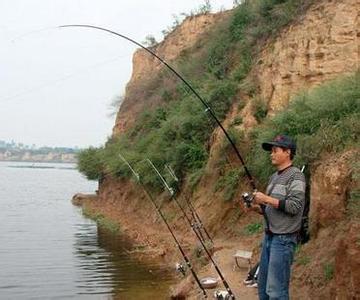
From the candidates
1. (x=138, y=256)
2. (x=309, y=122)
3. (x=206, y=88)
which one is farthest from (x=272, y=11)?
(x=138, y=256)

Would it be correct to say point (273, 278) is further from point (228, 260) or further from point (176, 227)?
point (176, 227)

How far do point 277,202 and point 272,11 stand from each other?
13.5m

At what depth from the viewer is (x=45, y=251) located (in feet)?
56.1

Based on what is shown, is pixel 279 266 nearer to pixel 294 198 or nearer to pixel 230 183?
pixel 294 198

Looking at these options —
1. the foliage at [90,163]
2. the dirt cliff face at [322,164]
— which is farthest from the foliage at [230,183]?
the foliage at [90,163]

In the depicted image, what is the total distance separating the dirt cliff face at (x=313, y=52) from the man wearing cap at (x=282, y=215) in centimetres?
925

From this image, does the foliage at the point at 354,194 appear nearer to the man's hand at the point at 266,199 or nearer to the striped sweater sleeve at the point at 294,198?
the striped sweater sleeve at the point at 294,198

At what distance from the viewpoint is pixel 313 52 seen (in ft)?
50.2

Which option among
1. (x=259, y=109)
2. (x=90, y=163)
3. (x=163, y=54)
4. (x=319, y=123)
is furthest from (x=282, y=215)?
(x=90, y=163)

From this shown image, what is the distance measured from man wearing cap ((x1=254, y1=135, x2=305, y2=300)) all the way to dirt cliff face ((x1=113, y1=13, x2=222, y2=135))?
1109 inches

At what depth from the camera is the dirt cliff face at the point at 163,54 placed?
35.3 metres

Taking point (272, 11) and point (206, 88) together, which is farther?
point (206, 88)

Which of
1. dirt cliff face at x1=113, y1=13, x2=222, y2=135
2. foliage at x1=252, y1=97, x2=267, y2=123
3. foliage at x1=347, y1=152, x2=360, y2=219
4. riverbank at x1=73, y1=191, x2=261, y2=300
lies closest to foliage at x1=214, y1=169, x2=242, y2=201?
riverbank at x1=73, y1=191, x2=261, y2=300

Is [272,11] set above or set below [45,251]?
above
